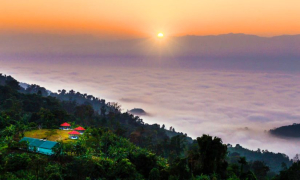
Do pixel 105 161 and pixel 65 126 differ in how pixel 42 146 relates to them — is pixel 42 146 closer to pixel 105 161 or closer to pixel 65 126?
pixel 105 161

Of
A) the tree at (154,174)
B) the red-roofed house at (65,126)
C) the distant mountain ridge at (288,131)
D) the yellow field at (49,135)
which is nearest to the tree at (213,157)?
the tree at (154,174)

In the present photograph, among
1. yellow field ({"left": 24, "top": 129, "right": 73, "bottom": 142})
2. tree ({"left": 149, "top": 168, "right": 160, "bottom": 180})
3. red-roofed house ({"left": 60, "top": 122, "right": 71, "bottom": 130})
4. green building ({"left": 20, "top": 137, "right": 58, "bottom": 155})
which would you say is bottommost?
tree ({"left": 149, "top": 168, "right": 160, "bottom": 180})

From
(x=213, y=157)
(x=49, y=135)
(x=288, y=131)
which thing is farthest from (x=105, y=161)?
(x=288, y=131)

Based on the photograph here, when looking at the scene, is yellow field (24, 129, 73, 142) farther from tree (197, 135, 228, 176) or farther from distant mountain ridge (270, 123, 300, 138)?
distant mountain ridge (270, 123, 300, 138)

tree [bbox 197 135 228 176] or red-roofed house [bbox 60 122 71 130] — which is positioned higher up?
red-roofed house [bbox 60 122 71 130]

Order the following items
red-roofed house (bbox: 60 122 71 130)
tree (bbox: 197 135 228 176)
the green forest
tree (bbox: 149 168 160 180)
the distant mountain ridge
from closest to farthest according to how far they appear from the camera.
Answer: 1. the green forest
2. tree (bbox: 149 168 160 180)
3. tree (bbox: 197 135 228 176)
4. red-roofed house (bbox: 60 122 71 130)
5. the distant mountain ridge

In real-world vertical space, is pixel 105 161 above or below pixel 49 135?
below

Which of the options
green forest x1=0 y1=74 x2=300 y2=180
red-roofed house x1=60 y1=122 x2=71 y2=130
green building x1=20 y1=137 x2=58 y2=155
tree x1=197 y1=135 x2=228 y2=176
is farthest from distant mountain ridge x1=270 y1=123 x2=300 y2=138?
green building x1=20 y1=137 x2=58 y2=155

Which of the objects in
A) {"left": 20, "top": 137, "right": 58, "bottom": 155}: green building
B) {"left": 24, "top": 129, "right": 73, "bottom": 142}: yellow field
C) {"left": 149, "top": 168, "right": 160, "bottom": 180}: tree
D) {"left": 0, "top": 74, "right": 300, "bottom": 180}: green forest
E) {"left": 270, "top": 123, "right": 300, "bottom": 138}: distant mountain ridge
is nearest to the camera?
{"left": 0, "top": 74, "right": 300, "bottom": 180}: green forest

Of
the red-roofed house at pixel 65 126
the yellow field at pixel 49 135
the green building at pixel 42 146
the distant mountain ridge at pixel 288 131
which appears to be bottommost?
the green building at pixel 42 146

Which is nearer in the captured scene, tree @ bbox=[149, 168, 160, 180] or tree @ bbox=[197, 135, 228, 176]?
tree @ bbox=[149, 168, 160, 180]

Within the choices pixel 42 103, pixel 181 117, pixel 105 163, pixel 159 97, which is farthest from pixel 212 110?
pixel 105 163

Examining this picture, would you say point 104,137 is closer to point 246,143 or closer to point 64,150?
point 64,150

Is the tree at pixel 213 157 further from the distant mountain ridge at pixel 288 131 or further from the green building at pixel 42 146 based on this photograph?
the distant mountain ridge at pixel 288 131
